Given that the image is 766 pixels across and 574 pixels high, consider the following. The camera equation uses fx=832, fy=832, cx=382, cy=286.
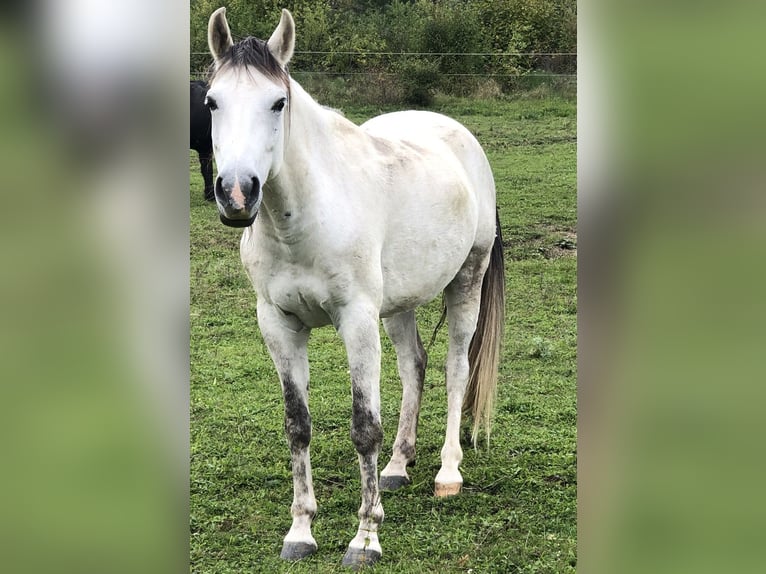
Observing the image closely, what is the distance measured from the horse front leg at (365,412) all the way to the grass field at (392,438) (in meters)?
0.10

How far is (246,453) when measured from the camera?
4602mm

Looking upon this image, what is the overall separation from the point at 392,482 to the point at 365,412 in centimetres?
94

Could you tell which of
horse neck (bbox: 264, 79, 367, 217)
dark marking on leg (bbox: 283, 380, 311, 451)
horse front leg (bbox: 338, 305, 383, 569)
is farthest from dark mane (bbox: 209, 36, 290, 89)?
dark marking on leg (bbox: 283, 380, 311, 451)

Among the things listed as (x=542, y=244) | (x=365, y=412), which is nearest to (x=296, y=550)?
(x=365, y=412)

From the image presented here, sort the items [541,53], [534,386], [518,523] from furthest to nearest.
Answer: [541,53] < [534,386] < [518,523]

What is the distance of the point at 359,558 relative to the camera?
130 inches

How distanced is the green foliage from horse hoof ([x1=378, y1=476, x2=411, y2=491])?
700 cm

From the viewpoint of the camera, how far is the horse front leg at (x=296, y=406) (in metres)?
3.32

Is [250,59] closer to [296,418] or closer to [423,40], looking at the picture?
[296,418]

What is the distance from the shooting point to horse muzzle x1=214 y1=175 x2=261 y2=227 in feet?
7.41

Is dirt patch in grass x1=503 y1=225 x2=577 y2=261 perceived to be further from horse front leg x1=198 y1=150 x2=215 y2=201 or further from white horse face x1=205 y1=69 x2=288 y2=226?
white horse face x1=205 y1=69 x2=288 y2=226
